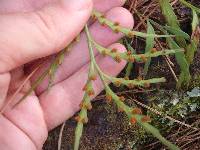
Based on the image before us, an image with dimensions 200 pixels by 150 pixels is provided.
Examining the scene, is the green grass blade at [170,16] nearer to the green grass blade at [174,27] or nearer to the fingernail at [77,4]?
the green grass blade at [174,27]

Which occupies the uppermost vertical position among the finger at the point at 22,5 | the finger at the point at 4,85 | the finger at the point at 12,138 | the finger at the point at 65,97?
the finger at the point at 22,5

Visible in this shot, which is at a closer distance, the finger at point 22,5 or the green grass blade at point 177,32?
the green grass blade at point 177,32

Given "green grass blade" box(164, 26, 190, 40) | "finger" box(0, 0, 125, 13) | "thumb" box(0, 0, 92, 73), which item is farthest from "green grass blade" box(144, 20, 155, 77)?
"thumb" box(0, 0, 92, 73)

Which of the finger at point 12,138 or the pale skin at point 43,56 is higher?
the pale skin at point 43,56

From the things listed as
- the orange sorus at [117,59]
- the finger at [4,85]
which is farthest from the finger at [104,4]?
the finger at [4,85]

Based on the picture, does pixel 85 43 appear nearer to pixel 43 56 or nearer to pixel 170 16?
pixel 43 56

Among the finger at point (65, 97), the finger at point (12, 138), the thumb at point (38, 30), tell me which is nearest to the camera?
the thumb at point (38, 30)

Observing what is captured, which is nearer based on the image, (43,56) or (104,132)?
(43,56)

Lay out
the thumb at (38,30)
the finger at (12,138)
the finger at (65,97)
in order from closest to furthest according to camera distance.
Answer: the thumb at (38,30), the finger at (12,138), the finger at (65,97)

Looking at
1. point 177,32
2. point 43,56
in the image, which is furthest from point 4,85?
point 177,32
